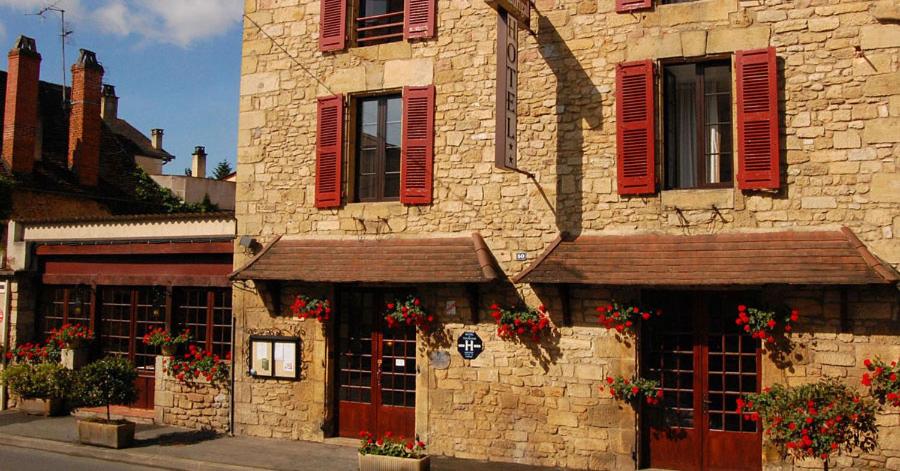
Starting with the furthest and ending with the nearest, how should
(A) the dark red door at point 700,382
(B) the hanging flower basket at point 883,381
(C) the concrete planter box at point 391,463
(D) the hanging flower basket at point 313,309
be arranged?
(D) the hanging flower basket at point 313,309, (A) the dark red door at point 700,382, (C) the concrete planter box at point 391,463, (B) the hanging flower basket at point 883,381

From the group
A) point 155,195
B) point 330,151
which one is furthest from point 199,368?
point 155,195

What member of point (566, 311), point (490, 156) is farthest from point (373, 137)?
point (566, 311)

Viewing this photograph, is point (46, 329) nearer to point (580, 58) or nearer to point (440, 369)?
point (440, 369)

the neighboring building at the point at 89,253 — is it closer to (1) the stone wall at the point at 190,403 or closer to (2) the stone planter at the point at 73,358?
(2) the stone planter at the point at 73,358

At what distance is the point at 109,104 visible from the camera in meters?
27.5

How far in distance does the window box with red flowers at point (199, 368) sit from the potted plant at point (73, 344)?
221cm

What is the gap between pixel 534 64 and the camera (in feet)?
33.7

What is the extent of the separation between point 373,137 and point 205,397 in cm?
494

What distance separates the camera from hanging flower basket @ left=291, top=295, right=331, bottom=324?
36.1 ft

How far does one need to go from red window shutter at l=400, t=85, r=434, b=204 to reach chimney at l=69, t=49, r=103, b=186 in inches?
453

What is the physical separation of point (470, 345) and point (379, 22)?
16.8 ft

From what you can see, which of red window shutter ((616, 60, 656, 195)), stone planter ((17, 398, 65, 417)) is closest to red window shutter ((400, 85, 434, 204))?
red window shutter ((616, 60, 656, 195))

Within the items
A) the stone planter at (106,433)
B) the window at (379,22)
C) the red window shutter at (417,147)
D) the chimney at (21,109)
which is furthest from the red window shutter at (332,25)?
the chimney at (21,109)

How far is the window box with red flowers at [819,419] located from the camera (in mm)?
7480
